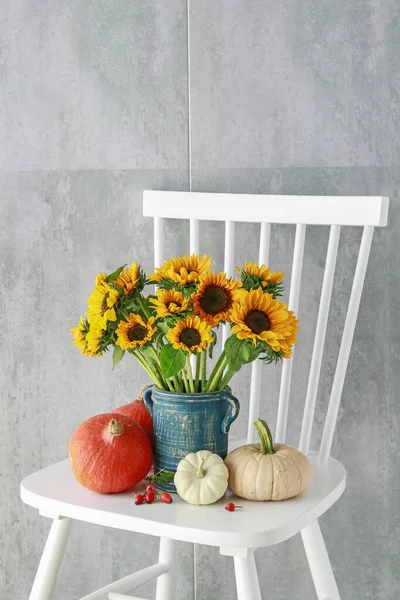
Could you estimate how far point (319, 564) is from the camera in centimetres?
118

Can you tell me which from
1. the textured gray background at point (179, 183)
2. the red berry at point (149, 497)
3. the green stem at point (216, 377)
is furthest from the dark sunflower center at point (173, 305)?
the textured gray background at point (179, 183)

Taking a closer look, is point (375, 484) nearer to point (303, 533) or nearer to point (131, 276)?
point (303, 533)

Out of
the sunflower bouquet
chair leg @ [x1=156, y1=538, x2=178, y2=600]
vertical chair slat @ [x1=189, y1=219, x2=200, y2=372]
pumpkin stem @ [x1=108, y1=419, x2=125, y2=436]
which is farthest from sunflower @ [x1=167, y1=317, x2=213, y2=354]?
chair leg @ [x1=156, y1=538, x2=178, y2=600]

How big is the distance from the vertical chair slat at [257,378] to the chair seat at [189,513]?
19cm

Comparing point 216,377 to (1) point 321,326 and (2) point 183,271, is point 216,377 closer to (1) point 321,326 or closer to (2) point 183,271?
(2) point 183,271

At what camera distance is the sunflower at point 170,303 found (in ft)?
3.14

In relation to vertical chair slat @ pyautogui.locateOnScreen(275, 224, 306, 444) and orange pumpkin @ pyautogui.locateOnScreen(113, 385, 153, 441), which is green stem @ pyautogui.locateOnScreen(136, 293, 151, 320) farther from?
vertical chair slat @ pyautogui.locateOnScreen(275, 224, 306, 444)

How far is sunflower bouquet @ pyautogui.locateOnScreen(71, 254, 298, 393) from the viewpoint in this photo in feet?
3.14

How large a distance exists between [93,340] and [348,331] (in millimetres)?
420

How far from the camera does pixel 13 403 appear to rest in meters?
1.54

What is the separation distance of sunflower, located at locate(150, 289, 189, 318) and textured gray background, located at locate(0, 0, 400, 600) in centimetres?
44

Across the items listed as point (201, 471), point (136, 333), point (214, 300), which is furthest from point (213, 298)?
point (201, 471)

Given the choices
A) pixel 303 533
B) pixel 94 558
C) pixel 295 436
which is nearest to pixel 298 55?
pixel 295 436

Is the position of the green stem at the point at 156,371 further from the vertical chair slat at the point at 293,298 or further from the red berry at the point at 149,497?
the vertical chair slat at the point at 293,298
